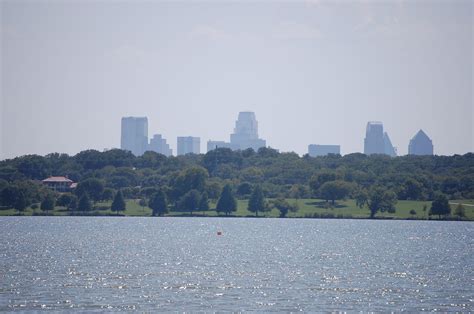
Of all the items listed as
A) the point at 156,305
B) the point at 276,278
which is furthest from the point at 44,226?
the point at 156,305

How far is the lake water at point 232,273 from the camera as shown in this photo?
60844 mm

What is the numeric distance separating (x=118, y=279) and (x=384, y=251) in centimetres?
4782

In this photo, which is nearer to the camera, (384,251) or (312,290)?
(312,290)

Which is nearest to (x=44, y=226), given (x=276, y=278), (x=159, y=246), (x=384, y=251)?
(x=159, y=246)

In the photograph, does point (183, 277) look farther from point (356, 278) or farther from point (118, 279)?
point (356, 278)

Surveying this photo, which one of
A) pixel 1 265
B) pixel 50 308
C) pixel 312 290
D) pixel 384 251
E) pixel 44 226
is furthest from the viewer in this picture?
pixel 44 226

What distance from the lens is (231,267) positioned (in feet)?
279

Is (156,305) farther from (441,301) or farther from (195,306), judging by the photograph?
(441,301)

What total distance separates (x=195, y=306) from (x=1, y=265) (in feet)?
102

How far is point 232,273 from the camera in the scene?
78875mm

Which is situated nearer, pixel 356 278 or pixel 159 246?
pixel 356 278

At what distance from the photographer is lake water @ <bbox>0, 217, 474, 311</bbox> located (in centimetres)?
6084

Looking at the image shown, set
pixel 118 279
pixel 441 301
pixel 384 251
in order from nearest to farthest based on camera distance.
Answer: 1. pixel 441 301
2. pixel 118 279
3. pixel 384 251

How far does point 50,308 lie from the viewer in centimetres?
5666
